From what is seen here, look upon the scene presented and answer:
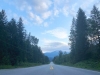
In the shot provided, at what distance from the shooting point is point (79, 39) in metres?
61.1

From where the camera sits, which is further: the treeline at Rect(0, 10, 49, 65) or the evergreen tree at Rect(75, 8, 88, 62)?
the evergreen tree at Rect(75, 8, 88, 62)

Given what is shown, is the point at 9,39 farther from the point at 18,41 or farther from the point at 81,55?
the point at 81,55

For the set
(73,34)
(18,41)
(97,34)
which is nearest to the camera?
(97,34)

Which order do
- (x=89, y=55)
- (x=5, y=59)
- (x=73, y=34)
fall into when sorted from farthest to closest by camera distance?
(x=73, y=34) → (x=89, y=55) → (x=5, y=59)

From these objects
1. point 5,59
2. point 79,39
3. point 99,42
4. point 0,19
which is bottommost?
point 5,59

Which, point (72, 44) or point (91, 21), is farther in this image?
point (72, 44)

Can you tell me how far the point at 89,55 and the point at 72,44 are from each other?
1501cm

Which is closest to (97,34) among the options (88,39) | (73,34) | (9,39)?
(88,39)

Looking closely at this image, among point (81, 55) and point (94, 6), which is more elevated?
point (94, 6)

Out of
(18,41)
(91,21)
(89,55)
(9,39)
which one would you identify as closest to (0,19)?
(9,39)

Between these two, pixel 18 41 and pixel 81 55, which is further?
pixel 18 41

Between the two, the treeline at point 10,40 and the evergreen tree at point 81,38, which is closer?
the treeline at point 10,40

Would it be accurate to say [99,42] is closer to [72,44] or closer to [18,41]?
[72,44]

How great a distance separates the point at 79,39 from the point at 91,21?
45.3 ft
